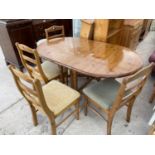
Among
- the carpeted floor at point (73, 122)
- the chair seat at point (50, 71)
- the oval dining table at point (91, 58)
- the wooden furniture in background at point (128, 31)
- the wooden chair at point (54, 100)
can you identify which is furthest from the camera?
the wooden furniture in background at point (128, 31)

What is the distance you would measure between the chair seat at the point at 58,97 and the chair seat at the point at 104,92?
17cm

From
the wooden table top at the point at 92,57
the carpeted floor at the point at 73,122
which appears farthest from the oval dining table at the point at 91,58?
the carpeted floor at the point at 73,122

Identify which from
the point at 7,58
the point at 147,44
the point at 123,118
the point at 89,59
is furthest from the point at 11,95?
the point at 147,44

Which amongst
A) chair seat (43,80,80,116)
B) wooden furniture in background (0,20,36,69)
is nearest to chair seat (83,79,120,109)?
chair seat (43,80,80,116)

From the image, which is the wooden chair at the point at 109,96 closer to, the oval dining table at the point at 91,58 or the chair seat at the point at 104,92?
the chair seat at the point at 104,92

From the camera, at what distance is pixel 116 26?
9.04 feet

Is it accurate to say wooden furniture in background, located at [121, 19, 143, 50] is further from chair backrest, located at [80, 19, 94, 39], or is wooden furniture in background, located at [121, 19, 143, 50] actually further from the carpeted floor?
the carpeted floor

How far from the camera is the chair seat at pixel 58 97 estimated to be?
1394 millimetres

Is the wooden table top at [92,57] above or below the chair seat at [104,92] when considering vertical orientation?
above

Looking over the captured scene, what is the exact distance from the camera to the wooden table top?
1.44 m

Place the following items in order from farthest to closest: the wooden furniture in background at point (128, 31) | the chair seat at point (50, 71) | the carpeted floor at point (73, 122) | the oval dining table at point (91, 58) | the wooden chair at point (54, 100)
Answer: the wooden furniture in background at point (128, 31), the chair seat at point (50, 71), the carpeted floor at point (73, 122), the oval dining table at point (91, 58), the wooden chair at point (54, 100)

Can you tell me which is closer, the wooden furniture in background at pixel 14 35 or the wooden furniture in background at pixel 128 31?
the wooden furniture in background at pixel 14 35

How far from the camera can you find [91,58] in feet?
5.47

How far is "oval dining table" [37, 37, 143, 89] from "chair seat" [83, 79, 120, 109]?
24 cm
